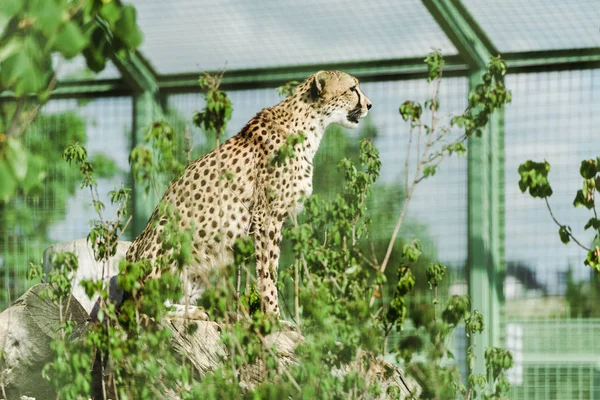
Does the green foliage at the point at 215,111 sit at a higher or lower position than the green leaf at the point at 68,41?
higher

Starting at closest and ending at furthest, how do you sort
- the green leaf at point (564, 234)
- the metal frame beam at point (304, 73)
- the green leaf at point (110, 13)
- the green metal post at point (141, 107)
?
the green leaf at point (110, 13)
the green leaf at point (564, 234)
the metal frame beam at point (304, 73)
the green metal post at point (141, 107)

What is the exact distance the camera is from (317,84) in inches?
155

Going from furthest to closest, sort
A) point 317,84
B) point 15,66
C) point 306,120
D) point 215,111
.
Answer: point 306,120 → point 317,84 → point 215,111 → point 15,66

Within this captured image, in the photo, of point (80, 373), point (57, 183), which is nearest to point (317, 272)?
point (80, 373)

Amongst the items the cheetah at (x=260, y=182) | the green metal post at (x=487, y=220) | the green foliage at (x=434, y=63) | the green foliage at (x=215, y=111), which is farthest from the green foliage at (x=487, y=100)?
the green metal post at (x=487, y=220)

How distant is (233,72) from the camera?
15.0ft

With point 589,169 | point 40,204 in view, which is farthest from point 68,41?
point 40,204

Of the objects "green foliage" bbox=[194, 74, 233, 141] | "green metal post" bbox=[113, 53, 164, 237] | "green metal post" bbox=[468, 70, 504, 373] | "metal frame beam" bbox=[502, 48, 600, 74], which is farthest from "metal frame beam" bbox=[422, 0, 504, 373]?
"green foliage" bbox=[194, 74, 233, 141]

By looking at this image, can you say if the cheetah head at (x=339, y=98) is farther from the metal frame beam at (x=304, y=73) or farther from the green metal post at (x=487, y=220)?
the green metal post at (x=487, y=220)

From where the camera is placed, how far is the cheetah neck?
4.01 m

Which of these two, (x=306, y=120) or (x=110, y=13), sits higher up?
(x=306, y=120)

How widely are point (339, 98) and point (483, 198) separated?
77 centimetres

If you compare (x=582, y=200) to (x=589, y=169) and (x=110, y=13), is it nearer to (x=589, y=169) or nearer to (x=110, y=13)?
(x=589, y=169)

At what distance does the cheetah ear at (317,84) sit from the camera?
3.95m
